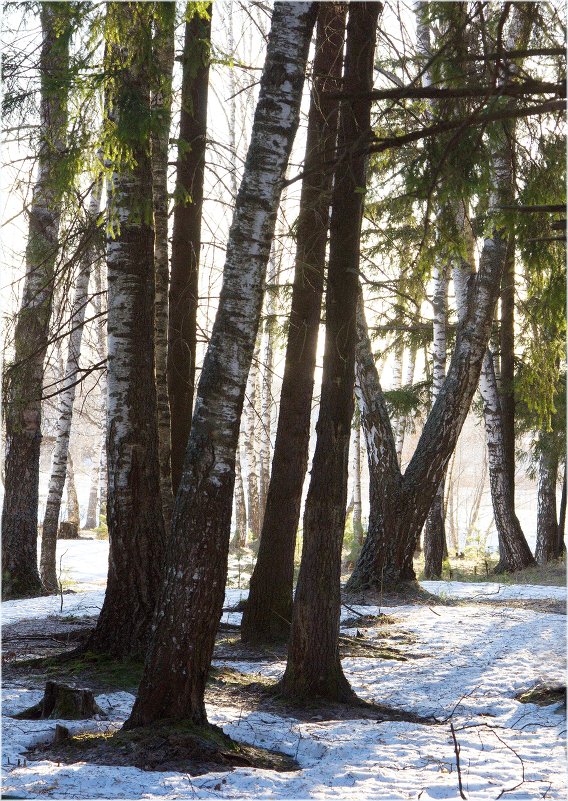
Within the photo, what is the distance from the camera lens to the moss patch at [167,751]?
3.89 m

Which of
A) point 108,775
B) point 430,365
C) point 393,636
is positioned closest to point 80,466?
point 430,365

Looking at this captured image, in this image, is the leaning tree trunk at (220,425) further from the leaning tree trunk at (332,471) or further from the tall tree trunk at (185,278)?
the tall tree trunk at (185,278)

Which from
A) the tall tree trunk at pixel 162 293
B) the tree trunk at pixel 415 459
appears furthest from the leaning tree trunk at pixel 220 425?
the tree trunk at pixel 415 459

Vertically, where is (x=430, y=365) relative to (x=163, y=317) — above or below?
above

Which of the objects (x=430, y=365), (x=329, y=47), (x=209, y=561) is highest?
(x=329, y=47)

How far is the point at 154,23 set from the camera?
18.5 ft

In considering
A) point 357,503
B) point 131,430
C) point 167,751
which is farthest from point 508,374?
point 167,751

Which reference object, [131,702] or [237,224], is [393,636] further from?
[237,224]

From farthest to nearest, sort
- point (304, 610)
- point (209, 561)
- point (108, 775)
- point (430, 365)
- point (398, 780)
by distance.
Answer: point (430, 365) → point (304, 610) → point (209, 561) → point (398, 780) → point (108, 775)

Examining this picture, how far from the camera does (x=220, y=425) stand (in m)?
4.36

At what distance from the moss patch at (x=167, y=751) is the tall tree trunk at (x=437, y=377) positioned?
8056mm

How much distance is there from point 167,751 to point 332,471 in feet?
7.22

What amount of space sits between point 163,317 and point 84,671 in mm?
3083

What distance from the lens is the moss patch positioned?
3.89m
